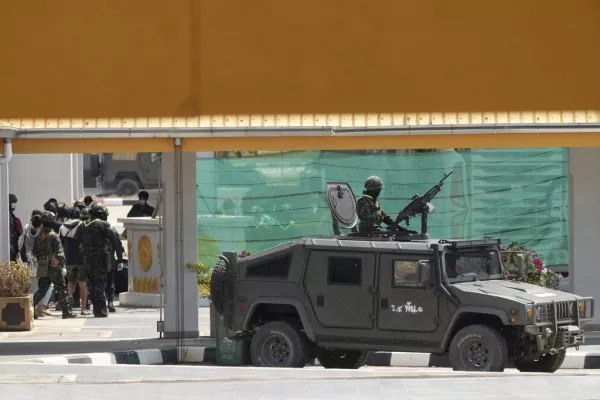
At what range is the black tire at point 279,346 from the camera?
14953 mm

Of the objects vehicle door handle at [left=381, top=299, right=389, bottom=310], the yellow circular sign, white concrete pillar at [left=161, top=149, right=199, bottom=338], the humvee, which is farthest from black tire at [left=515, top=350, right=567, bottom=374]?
the yellow circular sign

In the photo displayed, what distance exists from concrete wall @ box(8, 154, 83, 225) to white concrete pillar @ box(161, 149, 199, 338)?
828cm

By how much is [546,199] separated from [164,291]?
551 cm

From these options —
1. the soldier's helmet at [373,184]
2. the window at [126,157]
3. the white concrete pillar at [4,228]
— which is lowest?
the white concrete pillar at [4,228]

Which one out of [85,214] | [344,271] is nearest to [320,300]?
[344,271]

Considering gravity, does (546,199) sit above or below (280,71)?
below

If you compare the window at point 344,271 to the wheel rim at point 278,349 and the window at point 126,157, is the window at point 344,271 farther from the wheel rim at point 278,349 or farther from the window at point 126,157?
the window at point 126,157

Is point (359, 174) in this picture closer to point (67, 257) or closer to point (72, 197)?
point (67, 257)

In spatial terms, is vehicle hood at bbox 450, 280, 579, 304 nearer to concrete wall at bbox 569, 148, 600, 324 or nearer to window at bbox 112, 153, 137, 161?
concrete wall at bbox 569, 148, 600, 324

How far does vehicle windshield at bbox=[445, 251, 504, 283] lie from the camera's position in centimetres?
1448

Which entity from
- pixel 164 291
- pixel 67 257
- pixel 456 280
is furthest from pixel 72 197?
pixel 456 280

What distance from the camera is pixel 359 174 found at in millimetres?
18766

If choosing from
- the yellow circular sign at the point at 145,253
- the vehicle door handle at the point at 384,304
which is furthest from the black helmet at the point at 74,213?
the vehicle door handle at the point at 384,304

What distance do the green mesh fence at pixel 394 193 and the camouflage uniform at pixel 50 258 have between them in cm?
232
